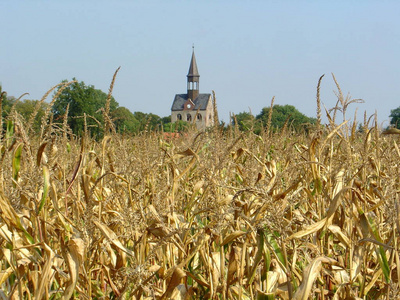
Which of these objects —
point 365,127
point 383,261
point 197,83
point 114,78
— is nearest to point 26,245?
point 114,78

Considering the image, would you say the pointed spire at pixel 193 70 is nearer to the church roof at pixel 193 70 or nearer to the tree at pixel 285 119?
the church roof at pixel 193 70

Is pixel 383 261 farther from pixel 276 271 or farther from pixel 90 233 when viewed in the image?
pixel 90 233

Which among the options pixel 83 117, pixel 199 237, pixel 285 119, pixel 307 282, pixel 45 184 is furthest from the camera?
pixel 285 119

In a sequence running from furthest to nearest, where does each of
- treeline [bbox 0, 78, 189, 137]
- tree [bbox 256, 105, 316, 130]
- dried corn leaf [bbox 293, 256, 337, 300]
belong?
tree [bbox 256, 105, 316, 130]
treeline [bbox 0, 78, 189, 137]
dried corn leaf [bbox 293, 256, 337, 300]

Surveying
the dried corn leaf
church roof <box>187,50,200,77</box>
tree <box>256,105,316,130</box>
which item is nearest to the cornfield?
the dried corn leaf

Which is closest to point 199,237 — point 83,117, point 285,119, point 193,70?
point 83,117

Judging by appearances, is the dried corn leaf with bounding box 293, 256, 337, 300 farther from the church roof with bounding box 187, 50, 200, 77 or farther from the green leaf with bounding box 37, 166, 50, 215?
the church roof with bounding box 187, 50, 200, 77

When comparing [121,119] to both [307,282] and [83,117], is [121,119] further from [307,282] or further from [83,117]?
[307,282]

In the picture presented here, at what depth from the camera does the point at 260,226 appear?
1.92 metres

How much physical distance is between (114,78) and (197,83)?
118184 millimetres

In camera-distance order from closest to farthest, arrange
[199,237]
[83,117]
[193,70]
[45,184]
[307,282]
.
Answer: [307,282], [45,184], [199,237], [83,117], [193,70]

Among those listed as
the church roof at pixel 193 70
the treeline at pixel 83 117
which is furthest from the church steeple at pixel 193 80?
the treeline at pixel 83 117

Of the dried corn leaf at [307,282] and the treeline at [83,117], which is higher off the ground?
the treeline at [83,117]

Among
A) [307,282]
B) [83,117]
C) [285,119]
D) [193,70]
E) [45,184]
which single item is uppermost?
[193,70]
